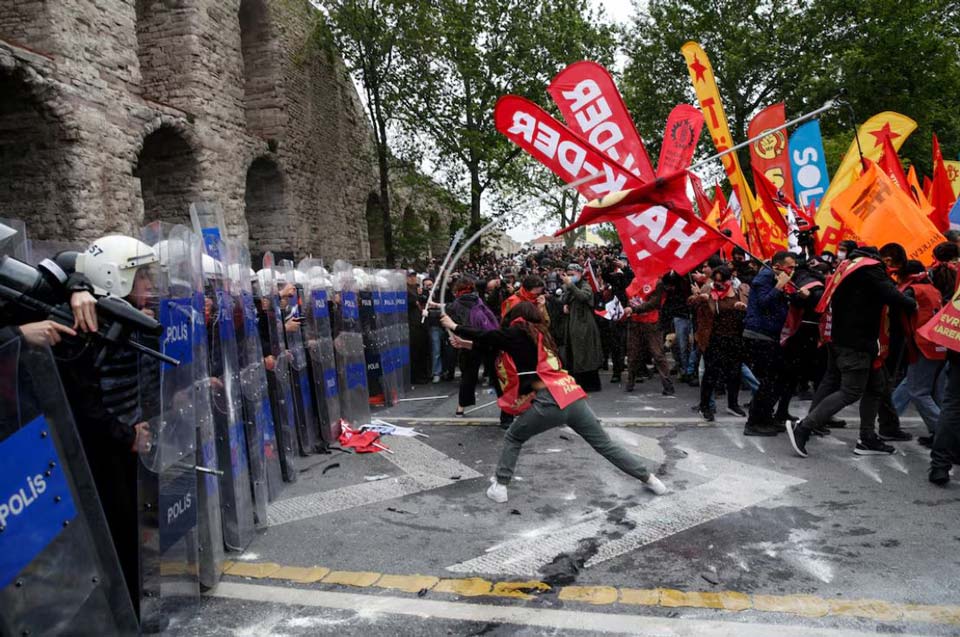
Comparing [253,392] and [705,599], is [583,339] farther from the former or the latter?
[705,599]

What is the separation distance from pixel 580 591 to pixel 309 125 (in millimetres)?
18572

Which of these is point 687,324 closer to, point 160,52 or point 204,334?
point 204,334

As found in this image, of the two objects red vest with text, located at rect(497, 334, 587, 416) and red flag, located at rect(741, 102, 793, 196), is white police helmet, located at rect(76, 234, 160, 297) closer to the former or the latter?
red vest with text, located at rect(497, 334, 587, 416)

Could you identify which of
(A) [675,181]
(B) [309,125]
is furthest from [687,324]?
(B) [309,125]

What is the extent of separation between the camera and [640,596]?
11.4ft

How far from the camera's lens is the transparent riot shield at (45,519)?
82.1 inches

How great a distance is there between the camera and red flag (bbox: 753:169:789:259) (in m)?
8.94

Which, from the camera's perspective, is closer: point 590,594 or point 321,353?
point 590,594

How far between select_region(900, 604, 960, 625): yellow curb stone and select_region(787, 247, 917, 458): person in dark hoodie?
2812mm

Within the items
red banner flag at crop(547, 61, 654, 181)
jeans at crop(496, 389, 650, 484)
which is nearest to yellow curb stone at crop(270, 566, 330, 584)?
jeans at crop(496, 389, 650, 484)

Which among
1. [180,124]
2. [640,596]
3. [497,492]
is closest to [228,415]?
[497,492]

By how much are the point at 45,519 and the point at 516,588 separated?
2.28 m

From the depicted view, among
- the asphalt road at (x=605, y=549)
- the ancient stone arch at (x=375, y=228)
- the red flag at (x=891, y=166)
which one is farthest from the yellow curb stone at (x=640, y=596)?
the ancient stone arch at (x=375, y=228)

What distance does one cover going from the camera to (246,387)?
185 inches
